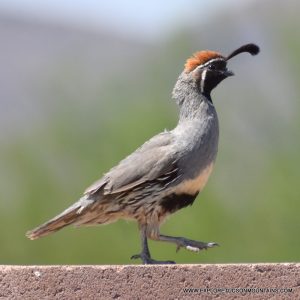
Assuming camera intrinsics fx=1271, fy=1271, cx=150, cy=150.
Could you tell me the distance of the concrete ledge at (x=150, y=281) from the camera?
4.61m

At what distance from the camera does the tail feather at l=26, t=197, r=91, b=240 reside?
6.04 metres

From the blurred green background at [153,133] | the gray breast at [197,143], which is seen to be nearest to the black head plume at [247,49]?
the gray breast at [197,143]

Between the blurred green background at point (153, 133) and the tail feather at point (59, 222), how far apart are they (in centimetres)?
628

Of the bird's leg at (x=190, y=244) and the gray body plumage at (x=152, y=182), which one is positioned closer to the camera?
the bird's leg at (x=190, y=244)

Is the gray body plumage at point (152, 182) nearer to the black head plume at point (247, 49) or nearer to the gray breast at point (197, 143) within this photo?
the gray breast at point (197, 143)

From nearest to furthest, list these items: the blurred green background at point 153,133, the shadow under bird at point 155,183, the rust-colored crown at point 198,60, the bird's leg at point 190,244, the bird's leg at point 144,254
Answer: the bird's leg at point 190,244
the bird's leg at point 144,254
the shadow under bird at point 155,183
the rust-colored crown at point 198,60
the blurred green background at point 153,133

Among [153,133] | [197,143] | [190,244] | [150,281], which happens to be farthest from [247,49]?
[153,133]

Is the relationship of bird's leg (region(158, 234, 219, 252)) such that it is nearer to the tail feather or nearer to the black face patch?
the black face patch

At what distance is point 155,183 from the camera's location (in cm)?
606

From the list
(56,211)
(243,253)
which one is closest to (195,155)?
(243,253)

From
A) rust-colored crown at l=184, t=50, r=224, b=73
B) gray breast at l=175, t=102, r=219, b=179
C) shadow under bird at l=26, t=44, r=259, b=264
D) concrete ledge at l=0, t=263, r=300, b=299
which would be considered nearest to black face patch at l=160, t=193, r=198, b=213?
shadow under bird at l=26, t=44, r=259, b=264

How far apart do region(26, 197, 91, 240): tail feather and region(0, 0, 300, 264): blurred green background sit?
20.6ft

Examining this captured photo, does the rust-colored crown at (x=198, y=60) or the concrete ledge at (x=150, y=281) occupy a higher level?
the rust-colored crown at (x=198, y=60)

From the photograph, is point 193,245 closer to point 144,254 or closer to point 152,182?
point 144,254
